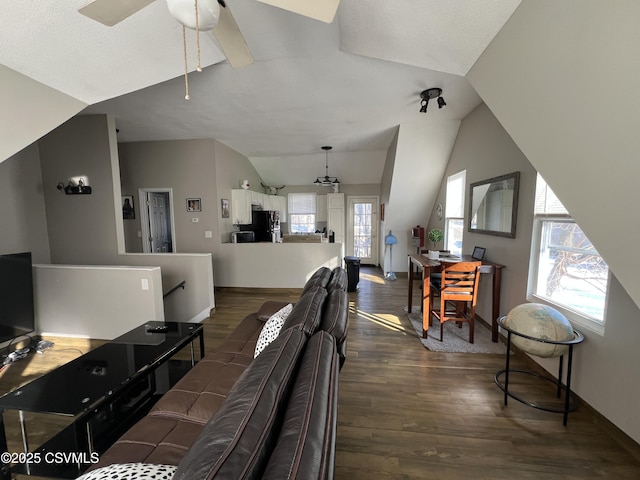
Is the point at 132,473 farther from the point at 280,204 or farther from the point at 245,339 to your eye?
the point at 280,204

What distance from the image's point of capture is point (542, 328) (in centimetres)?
183

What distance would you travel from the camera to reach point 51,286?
312 centimetres

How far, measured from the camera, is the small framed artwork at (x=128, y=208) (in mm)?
4852

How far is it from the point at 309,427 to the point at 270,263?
4.28 metres

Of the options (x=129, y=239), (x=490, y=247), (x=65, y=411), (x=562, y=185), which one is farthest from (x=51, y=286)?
(x=490, y=247)

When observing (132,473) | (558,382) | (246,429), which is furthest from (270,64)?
(558,382)

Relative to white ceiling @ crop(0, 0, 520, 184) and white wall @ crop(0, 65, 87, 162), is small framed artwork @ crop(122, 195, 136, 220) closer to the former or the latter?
white ceiling @ crop(0, 0, 520, 184)

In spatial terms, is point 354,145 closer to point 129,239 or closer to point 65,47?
point 65,47

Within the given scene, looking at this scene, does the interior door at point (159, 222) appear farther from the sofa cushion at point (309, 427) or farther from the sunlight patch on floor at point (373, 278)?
the sofa cushion at point (309, 427)

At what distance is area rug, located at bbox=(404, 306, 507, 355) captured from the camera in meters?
2.80

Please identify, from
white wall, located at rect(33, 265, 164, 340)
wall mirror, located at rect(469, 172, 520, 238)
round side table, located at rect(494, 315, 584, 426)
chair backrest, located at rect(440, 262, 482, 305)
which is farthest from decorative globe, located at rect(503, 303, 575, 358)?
white wall, located at rect(33, 265, 164, 340)

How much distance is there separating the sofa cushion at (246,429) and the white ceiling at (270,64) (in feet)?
6.75

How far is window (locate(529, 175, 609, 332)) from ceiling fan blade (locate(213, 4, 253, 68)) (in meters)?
2.59

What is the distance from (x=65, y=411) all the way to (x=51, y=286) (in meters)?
Answer: 2.63
